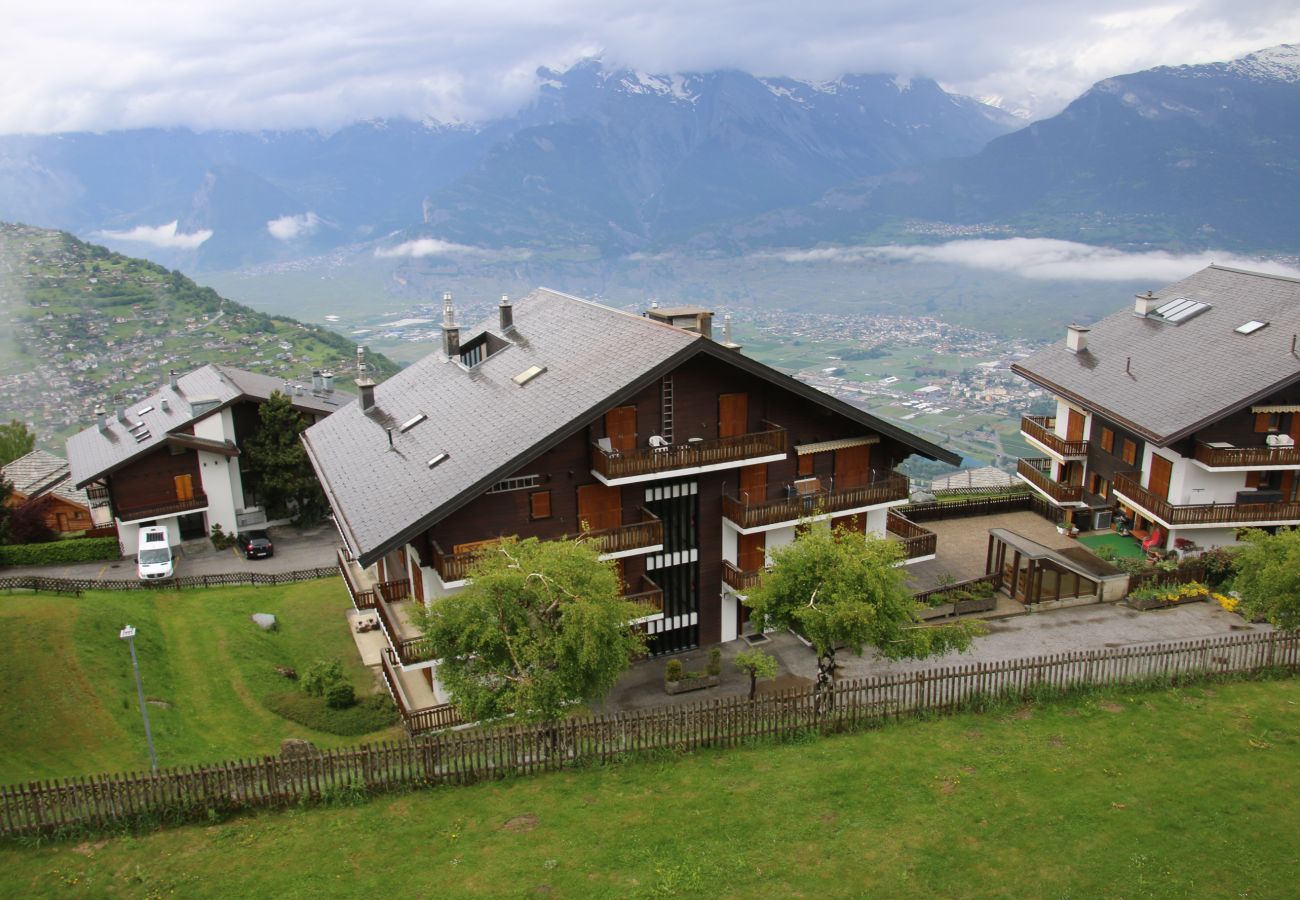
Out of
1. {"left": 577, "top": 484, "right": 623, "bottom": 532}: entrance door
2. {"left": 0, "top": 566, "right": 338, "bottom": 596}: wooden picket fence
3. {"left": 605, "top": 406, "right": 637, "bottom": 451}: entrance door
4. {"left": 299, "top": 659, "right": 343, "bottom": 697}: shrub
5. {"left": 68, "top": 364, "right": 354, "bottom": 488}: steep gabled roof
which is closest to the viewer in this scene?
{"left": 605, "top": 406, "right": 637, "bottom": 451}: entrance door

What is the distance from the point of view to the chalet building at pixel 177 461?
171 feet

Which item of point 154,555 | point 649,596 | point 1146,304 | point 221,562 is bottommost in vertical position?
point 221,562

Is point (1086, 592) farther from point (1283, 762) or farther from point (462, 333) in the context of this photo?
point (462, 333)

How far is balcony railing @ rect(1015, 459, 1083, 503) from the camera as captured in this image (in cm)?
4869

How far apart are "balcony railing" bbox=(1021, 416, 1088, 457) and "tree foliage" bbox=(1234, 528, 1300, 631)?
58.7 feet

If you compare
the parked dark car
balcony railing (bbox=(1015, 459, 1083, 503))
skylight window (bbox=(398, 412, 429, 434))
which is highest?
skylight window (bbox=(398, 412, 429, 434))

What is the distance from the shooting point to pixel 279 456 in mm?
56031

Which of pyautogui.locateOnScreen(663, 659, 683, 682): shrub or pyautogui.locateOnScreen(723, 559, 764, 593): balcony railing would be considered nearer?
pyautogui.locateOnScreen(663, 659, 683, 682): shrub

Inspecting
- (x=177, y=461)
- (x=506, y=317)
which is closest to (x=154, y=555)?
(x=177, y=461)

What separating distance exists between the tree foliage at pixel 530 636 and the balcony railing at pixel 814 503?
9678 millimetres

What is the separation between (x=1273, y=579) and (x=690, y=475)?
18296mm

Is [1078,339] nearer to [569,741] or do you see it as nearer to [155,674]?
[569,741]

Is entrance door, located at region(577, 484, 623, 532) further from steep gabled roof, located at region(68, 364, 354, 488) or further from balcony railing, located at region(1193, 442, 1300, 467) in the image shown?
steep gabled roof, located at region(68, 364, 354, 488)

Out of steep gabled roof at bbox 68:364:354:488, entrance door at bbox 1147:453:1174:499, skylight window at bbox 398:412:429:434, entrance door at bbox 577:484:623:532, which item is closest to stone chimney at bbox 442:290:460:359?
skylight window at bbox 398:412:429:434
